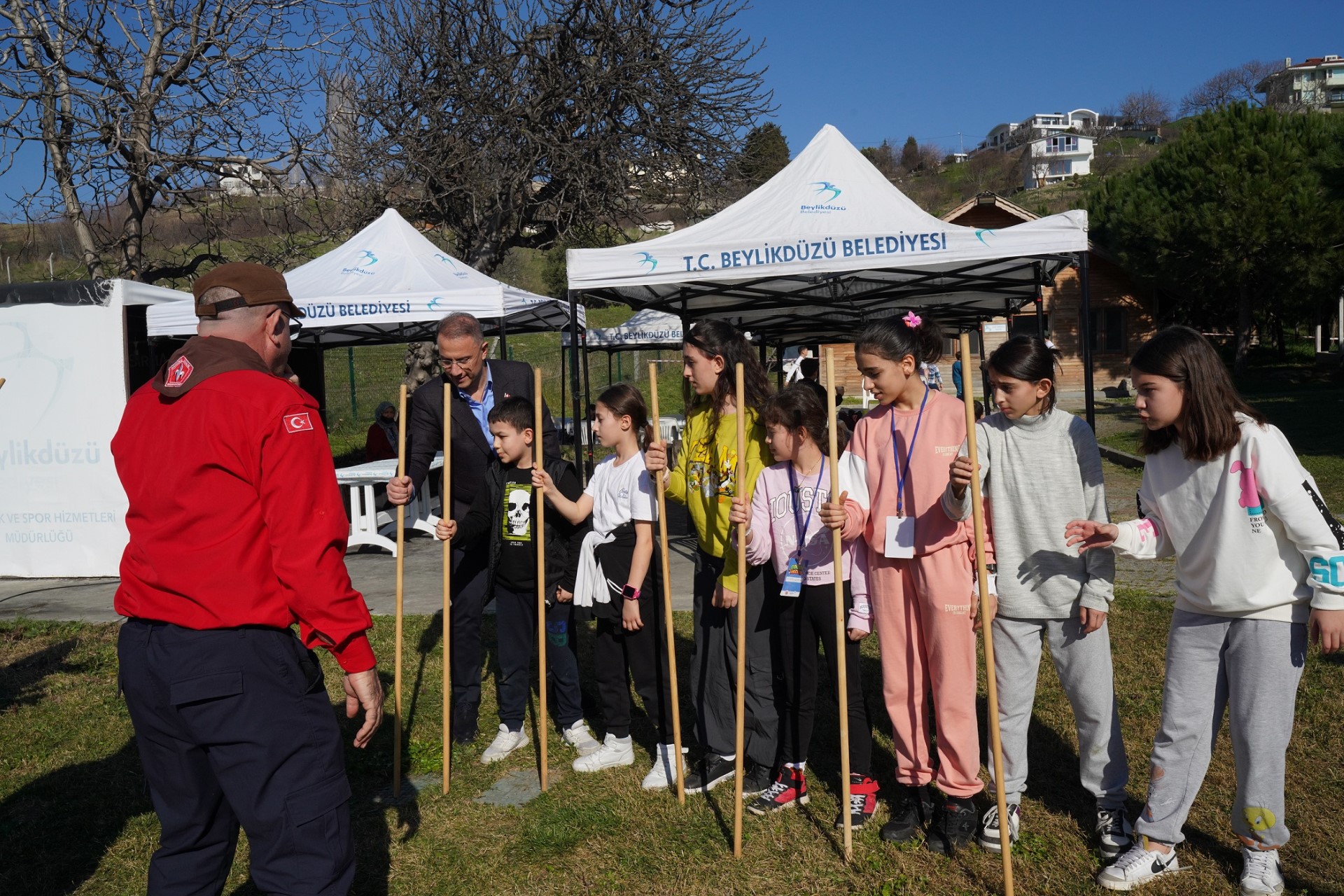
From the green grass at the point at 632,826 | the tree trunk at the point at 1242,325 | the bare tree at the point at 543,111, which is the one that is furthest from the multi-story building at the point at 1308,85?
the green grass at the point at 632,826

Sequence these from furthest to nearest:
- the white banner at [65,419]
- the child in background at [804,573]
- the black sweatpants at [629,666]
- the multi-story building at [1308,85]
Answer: the multi-story building at [1308,85] < the white banner at [65,419] < the black sweatpants at [629,666] < the child in background at [804,573]

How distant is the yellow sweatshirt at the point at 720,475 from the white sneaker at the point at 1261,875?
1.90 metres

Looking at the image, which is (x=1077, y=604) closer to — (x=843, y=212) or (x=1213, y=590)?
(x=1213, y=590)

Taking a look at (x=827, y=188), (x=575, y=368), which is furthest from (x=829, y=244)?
(x=575, y=368)

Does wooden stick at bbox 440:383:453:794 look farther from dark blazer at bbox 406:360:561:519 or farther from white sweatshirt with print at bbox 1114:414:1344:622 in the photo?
white sweatshirt with print at bbox 1114:414:1344:622

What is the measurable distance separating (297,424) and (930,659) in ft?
7.54

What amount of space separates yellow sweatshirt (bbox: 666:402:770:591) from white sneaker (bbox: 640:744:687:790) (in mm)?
903

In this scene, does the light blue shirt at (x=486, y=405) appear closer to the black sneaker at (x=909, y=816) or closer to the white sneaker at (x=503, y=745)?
the white sneaker at (x=503, y=745)

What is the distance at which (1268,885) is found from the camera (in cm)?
306

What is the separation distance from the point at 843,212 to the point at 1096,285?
26.7 metres

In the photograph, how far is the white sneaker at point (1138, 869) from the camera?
3182 mm

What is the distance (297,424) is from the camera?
2371 mm

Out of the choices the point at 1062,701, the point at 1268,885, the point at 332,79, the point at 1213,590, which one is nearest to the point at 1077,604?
the point at 1213,590

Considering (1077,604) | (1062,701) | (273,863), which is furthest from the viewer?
(1062,701)
